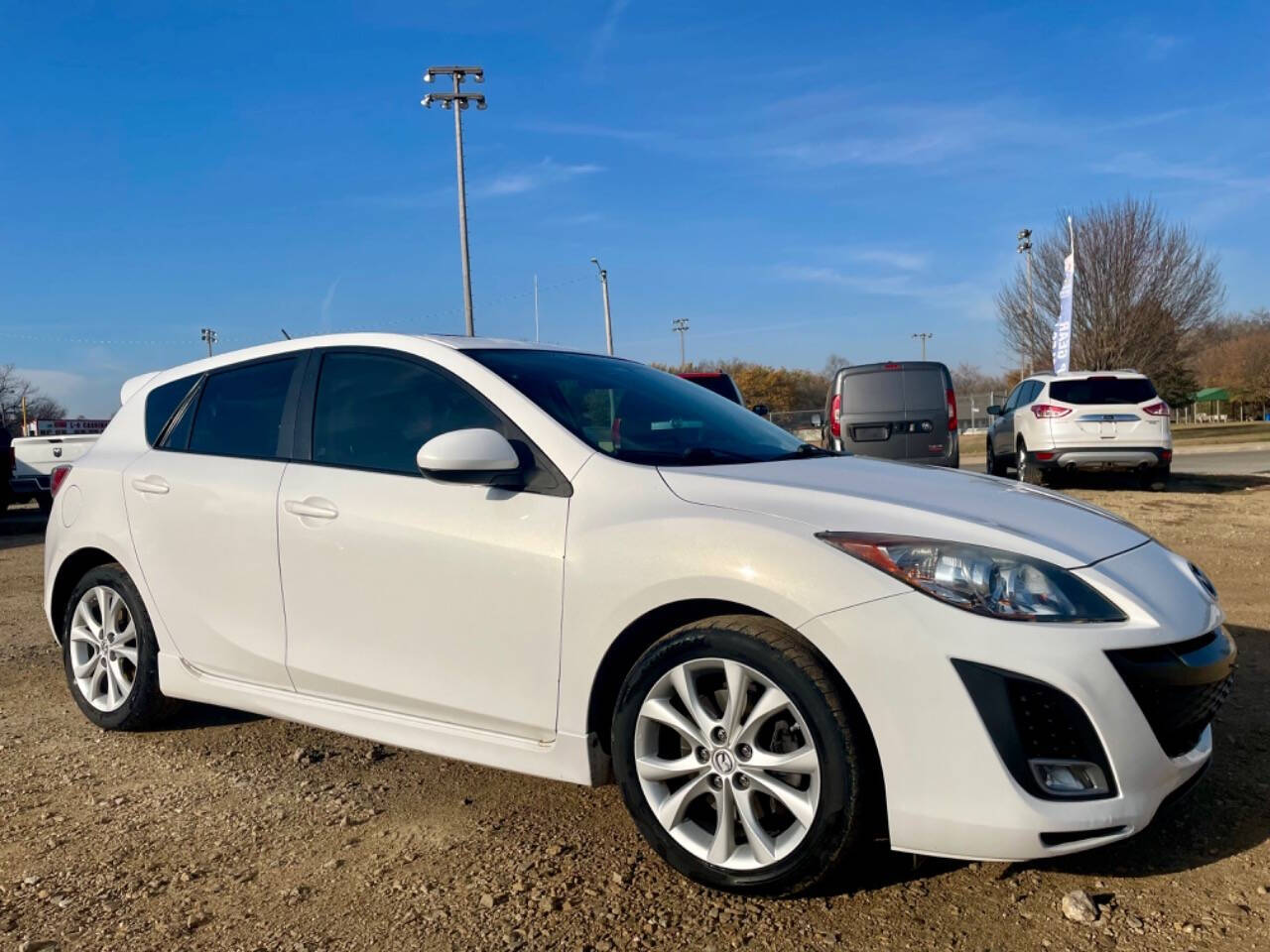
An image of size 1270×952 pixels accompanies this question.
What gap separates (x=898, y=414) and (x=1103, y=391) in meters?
3.23

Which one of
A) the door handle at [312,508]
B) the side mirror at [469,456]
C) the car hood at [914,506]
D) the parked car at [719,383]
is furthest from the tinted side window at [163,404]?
the parked car at [719,383]

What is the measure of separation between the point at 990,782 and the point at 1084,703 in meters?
0.29

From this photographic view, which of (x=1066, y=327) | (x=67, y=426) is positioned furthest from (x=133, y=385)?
(x=67, y=426)

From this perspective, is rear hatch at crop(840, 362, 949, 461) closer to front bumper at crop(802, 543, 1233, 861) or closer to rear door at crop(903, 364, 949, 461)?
rear door at crop(903, 364, 949, 461)

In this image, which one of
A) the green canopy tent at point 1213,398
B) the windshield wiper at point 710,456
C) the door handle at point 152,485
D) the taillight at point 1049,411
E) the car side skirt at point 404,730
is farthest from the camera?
the green canopy tent at point 1213,398

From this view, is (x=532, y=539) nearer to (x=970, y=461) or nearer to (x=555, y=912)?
(x=555, y=912)

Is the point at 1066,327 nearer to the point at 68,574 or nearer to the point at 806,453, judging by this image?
the point at 806,453

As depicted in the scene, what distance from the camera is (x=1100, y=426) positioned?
13.0 meters

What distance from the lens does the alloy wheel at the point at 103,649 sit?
414 centimetres

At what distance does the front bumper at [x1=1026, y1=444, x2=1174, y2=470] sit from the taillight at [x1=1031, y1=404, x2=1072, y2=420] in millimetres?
454

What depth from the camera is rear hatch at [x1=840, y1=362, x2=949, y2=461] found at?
1196cm

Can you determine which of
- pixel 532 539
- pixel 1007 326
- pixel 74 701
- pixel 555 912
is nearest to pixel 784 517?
pixel 532 539

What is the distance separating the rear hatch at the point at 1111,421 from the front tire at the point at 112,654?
38.7 feet

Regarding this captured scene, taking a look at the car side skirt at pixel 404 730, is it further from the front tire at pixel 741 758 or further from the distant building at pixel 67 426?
the distant building at pixel 67 426
